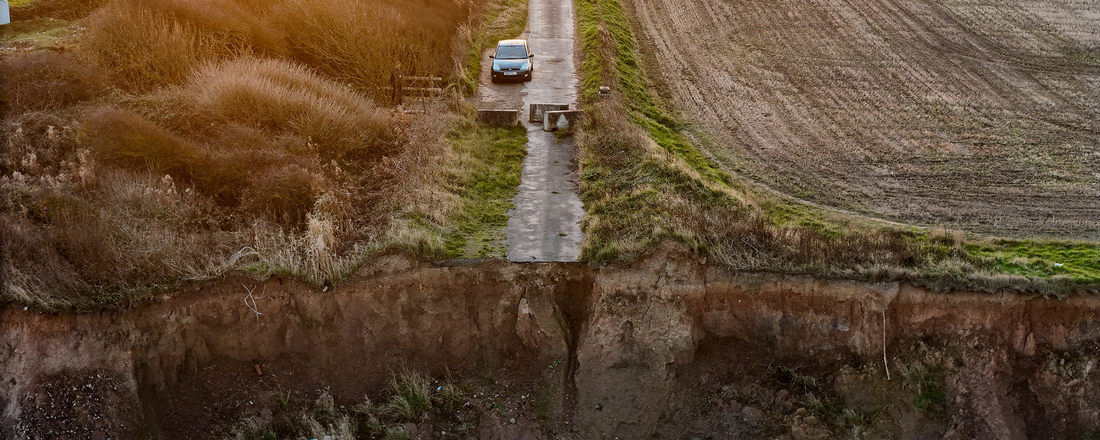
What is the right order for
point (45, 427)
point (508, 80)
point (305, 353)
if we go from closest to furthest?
point (45, 427), point (305, 353), point (508, 80)

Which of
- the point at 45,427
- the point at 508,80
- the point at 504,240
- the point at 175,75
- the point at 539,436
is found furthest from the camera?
the point at 508,80

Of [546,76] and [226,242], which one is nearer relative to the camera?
[226,242]

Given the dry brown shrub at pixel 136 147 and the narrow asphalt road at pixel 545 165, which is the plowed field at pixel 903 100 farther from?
the dry brown shrub at pixel 136 147

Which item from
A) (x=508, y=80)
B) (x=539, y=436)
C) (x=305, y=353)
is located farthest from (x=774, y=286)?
(x=508, y=80)

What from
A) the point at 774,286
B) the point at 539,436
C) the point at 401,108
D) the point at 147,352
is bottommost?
the point at 539,436

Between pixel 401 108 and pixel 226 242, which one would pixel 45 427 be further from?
pixel 401 108

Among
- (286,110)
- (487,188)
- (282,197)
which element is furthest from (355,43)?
(282,197)

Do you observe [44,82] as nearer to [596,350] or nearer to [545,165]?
[545,165]
